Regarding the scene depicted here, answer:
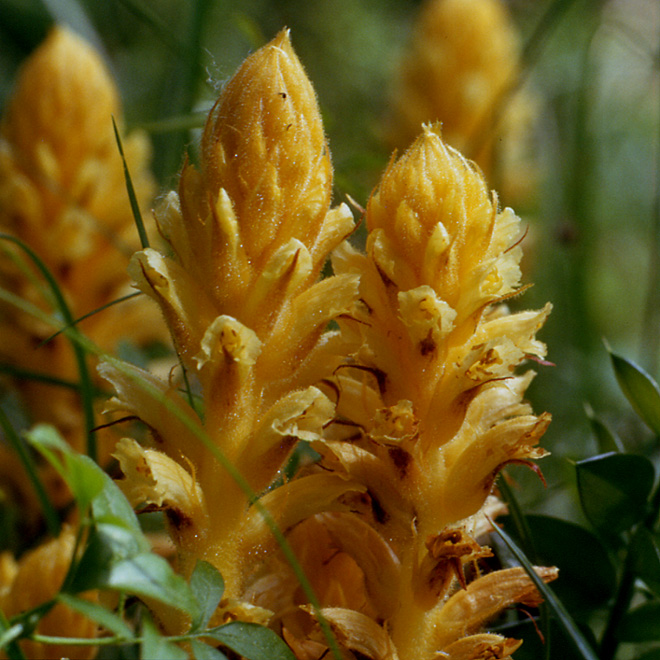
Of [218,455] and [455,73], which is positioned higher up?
[455,73]

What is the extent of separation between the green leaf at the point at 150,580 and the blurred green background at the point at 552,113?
2.03ft

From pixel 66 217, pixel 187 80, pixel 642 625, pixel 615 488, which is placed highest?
pixel 187 80

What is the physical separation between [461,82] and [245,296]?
1.81 m

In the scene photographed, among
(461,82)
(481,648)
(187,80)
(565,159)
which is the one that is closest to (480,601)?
(481,648)

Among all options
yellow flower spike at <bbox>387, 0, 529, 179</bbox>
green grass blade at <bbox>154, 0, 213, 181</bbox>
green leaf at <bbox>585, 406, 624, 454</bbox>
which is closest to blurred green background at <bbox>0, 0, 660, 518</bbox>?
green grass blade at <bbox>154, 0, 213, 181</bbox>

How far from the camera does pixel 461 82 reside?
2.18 meters

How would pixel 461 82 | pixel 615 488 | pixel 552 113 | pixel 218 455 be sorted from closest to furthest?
pixel 218 455 → pixel 615 488 → pixel 461 82 → pixel 552 113

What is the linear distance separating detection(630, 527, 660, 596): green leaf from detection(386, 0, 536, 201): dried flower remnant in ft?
Answer: 5.11

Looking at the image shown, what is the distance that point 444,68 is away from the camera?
2188mm

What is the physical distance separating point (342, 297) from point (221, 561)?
7.2 inches

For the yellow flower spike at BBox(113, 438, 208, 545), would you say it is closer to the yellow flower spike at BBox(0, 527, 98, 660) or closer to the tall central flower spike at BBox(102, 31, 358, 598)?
the tall central flower spike at BBox(102, 31, 358, 598)

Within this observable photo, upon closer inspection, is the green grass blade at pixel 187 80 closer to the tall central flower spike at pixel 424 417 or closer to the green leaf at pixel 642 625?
the tall central flower spike at pixel 424 417

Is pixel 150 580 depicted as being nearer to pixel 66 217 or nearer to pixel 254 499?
pixel 254 499

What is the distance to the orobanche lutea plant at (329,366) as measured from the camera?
517mm
